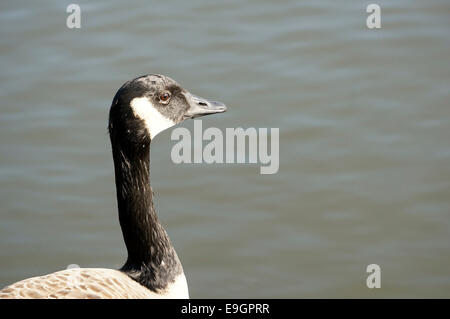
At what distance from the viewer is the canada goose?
16.5 feet

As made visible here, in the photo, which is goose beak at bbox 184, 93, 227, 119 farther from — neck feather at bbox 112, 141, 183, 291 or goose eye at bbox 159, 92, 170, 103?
neck feather at bbox 112, 141, 183, 291

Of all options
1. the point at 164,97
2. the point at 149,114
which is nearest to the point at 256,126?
the point at 164,97

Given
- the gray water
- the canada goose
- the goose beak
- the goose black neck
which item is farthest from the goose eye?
the gray water

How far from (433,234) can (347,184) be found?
39.1 inches

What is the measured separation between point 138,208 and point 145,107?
0.77 m

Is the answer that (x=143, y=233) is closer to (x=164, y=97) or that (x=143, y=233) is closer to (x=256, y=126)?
(x=164, y=97)

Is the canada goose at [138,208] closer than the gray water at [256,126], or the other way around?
the canada goose at [138,208]

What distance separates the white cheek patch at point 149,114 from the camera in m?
5.24

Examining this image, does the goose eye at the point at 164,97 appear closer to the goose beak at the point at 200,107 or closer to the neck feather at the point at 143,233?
the goose beak at the point at 200,107

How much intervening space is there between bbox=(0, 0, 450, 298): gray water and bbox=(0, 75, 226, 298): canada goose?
1241 millimetres

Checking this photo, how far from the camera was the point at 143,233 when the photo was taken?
564cm

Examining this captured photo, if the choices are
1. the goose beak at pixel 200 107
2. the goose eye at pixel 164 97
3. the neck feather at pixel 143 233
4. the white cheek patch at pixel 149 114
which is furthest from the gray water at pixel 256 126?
the goose eye at pixel 164 97

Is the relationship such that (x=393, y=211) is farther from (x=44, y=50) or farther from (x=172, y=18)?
(x=44, y=50)

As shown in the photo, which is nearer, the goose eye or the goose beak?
the goose eye
